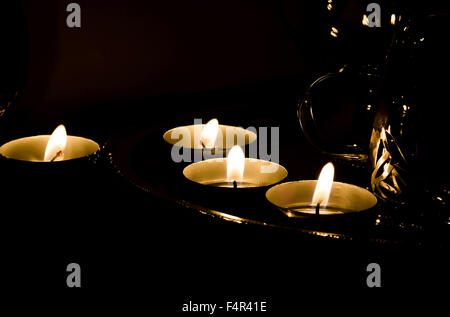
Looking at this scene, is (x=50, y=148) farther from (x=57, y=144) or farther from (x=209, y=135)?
(x=209, y=135)

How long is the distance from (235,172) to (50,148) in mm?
232

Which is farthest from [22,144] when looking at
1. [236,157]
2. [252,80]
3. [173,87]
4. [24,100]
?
[252,80]

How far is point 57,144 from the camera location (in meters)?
0.75

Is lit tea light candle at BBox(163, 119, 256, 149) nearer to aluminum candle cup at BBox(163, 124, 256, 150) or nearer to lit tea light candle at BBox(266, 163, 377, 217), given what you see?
aluminum candle cup at BBox(163, 124, 256, 150)

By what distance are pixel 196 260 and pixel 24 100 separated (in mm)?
421

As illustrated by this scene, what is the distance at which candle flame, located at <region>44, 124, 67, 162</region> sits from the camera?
0.74 meters

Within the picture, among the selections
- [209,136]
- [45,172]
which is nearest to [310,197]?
[209,136]

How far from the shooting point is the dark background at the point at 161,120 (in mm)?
564

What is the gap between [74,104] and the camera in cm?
96

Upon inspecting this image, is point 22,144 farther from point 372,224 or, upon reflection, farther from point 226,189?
point 372,224

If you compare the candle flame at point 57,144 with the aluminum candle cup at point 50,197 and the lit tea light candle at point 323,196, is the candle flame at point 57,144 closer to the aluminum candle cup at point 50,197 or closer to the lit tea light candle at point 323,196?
the aluminum candle cup at point 50,197

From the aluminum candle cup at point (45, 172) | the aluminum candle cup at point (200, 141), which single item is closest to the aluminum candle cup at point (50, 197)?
the aluminum candle cup at point (45, 172)

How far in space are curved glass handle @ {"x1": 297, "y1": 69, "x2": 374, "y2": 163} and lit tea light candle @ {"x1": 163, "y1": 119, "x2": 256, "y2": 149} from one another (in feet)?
0.35

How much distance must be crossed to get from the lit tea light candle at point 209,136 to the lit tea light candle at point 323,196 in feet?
0.53
